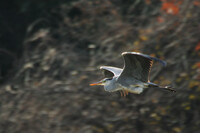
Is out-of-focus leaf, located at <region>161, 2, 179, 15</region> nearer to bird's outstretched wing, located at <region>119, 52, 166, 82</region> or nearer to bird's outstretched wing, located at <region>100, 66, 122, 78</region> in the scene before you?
bird's outstretched wing, located at <region>100, 66, 122, 78</region>

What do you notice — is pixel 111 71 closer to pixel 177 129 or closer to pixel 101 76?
pixel 101 76

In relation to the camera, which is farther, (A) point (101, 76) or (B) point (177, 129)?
(A) point (101, 76)

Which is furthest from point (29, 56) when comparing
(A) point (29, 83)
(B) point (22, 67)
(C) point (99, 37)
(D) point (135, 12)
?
(D) point (135, 12)

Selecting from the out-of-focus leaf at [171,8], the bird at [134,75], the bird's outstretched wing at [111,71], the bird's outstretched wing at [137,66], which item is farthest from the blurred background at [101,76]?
the bird's outstretched wing at [137,66]

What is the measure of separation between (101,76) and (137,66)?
6.94 ft

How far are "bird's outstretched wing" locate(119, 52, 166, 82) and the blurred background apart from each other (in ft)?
5.44

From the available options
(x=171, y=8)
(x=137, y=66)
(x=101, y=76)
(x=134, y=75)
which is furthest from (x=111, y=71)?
(x=171, y=8)

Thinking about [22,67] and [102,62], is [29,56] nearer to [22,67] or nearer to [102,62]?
[22,67]

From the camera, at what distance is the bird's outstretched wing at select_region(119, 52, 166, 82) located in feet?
13.4

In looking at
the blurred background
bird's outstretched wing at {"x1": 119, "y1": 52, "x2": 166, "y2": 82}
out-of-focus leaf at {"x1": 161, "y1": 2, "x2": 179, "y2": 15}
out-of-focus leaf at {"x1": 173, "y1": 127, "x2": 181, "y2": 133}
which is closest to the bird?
bird's outstretched wing at {"x1": 119, "y1": 52, "x2": 166, "y2": 82}

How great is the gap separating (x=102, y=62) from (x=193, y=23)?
1.75 m

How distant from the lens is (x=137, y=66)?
14.0 ft

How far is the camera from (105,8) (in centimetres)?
758

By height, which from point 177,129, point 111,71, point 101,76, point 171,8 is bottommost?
point 177,129
